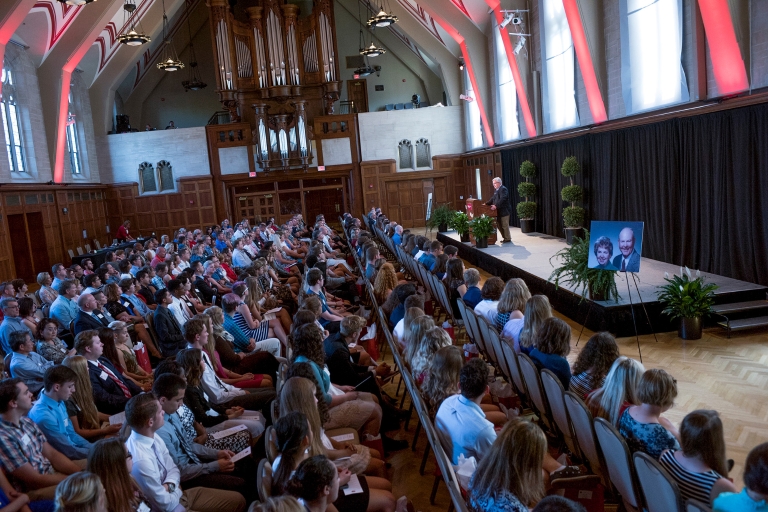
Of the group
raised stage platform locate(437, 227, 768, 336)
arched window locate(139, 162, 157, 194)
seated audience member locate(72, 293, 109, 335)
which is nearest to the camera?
seated audience member locate(72, 293, 109, 335)

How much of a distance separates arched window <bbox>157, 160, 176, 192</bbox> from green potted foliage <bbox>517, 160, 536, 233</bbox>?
12.4 m

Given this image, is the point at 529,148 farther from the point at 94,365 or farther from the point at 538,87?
the point at 94,365

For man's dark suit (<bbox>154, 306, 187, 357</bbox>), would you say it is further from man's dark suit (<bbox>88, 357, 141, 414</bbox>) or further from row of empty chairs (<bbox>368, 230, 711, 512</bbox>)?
row of empty chairs (<bbox>368, 230, 711, 512</bbox>)

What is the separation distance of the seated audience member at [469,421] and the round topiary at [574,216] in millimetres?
9179

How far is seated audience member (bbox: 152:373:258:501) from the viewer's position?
3211 mm

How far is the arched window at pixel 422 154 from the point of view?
20859 millimetres

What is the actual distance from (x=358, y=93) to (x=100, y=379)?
2041 cm

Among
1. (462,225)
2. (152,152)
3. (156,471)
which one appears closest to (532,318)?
(156,471)

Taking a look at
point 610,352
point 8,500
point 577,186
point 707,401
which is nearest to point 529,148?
point 577,186

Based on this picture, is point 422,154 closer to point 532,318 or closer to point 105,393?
point 532,318

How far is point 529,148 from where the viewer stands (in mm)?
14555

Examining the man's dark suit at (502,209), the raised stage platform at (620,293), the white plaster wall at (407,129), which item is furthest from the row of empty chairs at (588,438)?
the white plaster wall at (407,129)

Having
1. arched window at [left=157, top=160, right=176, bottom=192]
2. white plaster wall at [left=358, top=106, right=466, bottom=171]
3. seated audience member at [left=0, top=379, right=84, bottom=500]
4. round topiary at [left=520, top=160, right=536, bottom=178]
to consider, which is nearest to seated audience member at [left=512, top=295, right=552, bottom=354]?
seated audience member at [left=0, top=379, right=84, bottom=500]

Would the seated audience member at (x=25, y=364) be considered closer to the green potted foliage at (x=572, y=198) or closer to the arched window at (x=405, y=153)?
the green potted foliage at (x=572, y=198)
